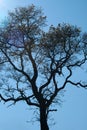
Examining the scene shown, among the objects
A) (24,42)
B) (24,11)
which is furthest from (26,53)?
(24,11)

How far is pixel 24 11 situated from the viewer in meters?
41.3

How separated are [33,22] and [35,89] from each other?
5.75 meters

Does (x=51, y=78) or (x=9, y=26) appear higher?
(x=9, y=26)

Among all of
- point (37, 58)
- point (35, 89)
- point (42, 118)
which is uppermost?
point (37, 58)

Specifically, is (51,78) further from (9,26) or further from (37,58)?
(9,26)

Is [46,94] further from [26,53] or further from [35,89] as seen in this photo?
[26,53]

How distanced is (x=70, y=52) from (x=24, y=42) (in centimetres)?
396

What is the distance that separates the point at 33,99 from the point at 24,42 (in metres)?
4.79

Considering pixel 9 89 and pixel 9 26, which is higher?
pixel 9 26

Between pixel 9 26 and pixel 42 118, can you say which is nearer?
pixel 42 118

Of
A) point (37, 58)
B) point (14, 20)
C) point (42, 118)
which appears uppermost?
point (14, 20)

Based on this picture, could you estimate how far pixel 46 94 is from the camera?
132 ft

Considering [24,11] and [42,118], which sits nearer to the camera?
[42,118]

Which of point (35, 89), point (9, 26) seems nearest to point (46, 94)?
point (35, 89)
